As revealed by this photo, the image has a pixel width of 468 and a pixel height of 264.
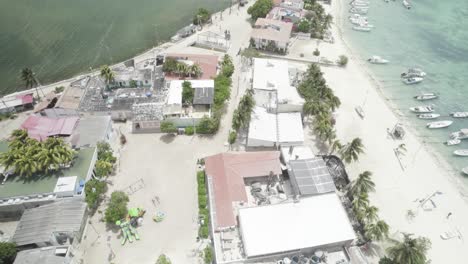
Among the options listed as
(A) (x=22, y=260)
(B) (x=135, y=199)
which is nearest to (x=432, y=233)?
(B) (x=135, y=199)

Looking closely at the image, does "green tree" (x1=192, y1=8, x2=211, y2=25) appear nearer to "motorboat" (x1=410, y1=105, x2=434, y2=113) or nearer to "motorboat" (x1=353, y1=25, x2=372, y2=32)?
"motorboat" (x1=353, y1=25, x2=372, y2=32)

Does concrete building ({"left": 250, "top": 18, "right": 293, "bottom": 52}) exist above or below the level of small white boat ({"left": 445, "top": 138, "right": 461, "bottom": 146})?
above

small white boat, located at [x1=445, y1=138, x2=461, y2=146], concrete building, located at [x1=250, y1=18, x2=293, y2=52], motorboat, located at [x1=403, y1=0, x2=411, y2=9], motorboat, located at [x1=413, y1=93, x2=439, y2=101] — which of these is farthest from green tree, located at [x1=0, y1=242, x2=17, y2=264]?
motorboat, located at [x1=403, y1=0, x2=411, y2=9]

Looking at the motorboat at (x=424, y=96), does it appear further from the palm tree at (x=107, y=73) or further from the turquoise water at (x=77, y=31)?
the palm tree at (x=107, y=73)

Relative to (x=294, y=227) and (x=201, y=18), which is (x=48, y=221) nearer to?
(x=294, y=227)

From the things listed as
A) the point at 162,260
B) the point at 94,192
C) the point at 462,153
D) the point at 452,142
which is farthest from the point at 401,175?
the point at 94,192
